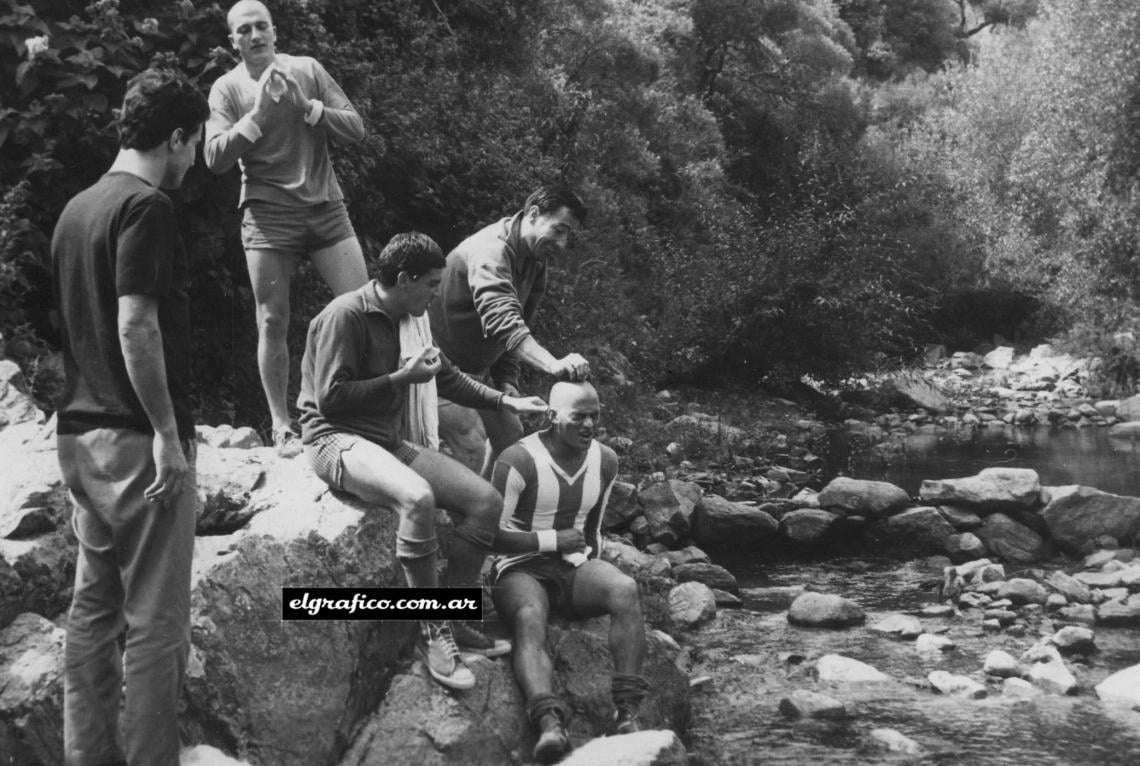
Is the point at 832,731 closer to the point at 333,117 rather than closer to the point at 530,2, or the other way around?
the point at 333,117

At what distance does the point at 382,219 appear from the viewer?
13172mm

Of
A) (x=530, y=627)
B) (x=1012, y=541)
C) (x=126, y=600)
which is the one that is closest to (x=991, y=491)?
(x=1012, y=541)

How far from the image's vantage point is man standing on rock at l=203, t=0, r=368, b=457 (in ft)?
22.3

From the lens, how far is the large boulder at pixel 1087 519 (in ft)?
41.1

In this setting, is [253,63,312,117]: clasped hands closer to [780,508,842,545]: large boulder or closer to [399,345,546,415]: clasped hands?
[399,345,546,415]: clasped hands

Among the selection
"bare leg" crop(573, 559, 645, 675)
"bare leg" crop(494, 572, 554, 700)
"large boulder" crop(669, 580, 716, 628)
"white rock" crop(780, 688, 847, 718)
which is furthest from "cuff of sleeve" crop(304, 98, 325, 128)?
"large boulder" crop(669, 580, 716, 628)

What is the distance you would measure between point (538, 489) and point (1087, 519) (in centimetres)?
817

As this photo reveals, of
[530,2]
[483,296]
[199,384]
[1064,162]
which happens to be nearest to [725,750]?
[483,296]

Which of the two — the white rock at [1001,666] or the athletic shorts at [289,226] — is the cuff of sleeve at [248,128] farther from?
the white rock at [1001,666]

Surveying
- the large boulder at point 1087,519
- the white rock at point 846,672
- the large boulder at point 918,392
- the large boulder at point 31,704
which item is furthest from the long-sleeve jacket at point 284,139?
the large boulder at point 918,392

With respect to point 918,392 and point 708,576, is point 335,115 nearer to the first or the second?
point 708,576

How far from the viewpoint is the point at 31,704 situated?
16.3ft

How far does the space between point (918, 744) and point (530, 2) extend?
11.9 metres

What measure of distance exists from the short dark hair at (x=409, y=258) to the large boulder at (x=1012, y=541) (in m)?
8.32
